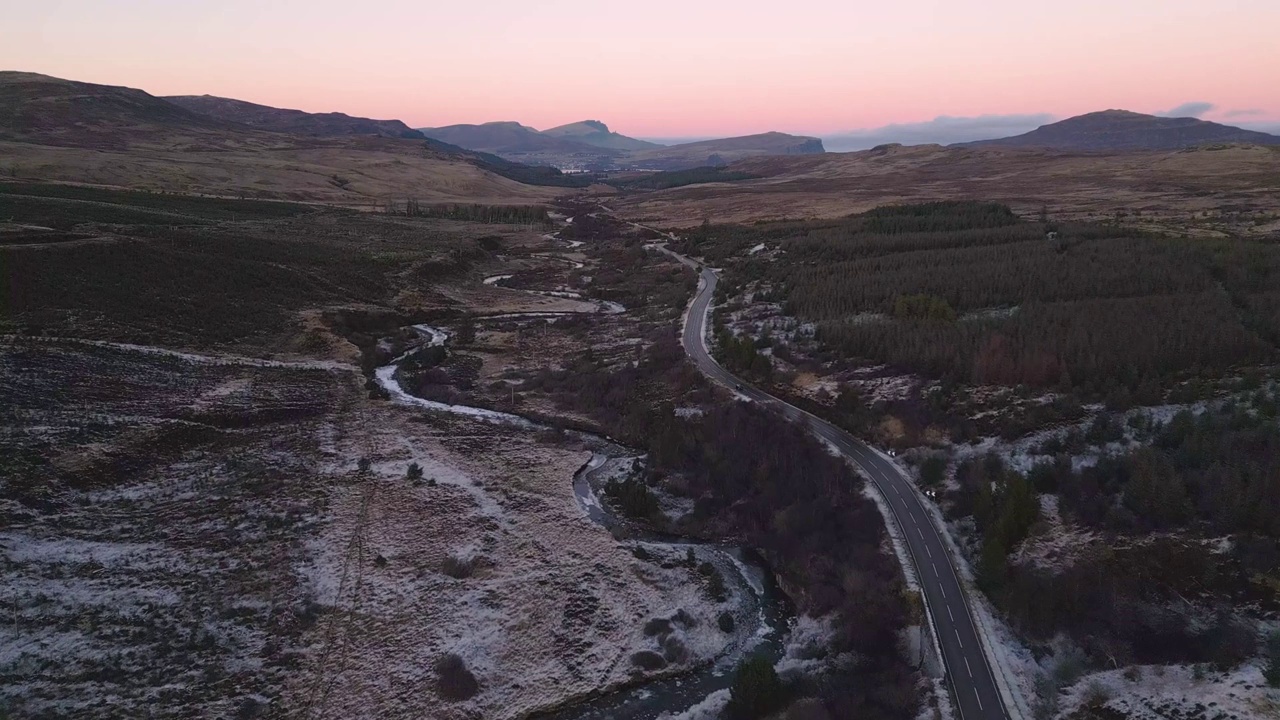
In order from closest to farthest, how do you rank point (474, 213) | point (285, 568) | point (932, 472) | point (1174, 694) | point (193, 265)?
1. point (1174, 694)
2. point (285, 568)
3. point (932, 472)
4. point (193, 265)
5. point (474, 213)

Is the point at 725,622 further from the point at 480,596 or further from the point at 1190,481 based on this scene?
the point at 1190,481

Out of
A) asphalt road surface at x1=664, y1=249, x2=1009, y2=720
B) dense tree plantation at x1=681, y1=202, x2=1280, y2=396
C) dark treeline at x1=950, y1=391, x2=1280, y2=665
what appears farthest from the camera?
dense tree plantation at x1=681, y1=202, x2=1280, y2=396

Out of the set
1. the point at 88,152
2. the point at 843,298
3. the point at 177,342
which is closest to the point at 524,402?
the point at 177,342

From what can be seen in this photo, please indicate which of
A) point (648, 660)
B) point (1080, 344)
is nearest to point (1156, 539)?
point (648, 660)

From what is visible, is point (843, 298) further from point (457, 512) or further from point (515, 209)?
point (515, 209)

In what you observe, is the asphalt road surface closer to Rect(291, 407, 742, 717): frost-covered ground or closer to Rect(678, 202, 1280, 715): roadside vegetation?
Rect(678, 202, 1280, 715): roadside vegetation

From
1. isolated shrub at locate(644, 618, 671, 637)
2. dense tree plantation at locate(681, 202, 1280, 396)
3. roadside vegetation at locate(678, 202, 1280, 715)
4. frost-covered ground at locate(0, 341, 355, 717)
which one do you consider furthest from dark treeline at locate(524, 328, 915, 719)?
frost-covered ground at locate(0, 341, 355, 717)

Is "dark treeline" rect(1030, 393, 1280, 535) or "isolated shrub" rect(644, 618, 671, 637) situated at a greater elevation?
"dark treeline" rect(1030, 393, 1280, 535)
